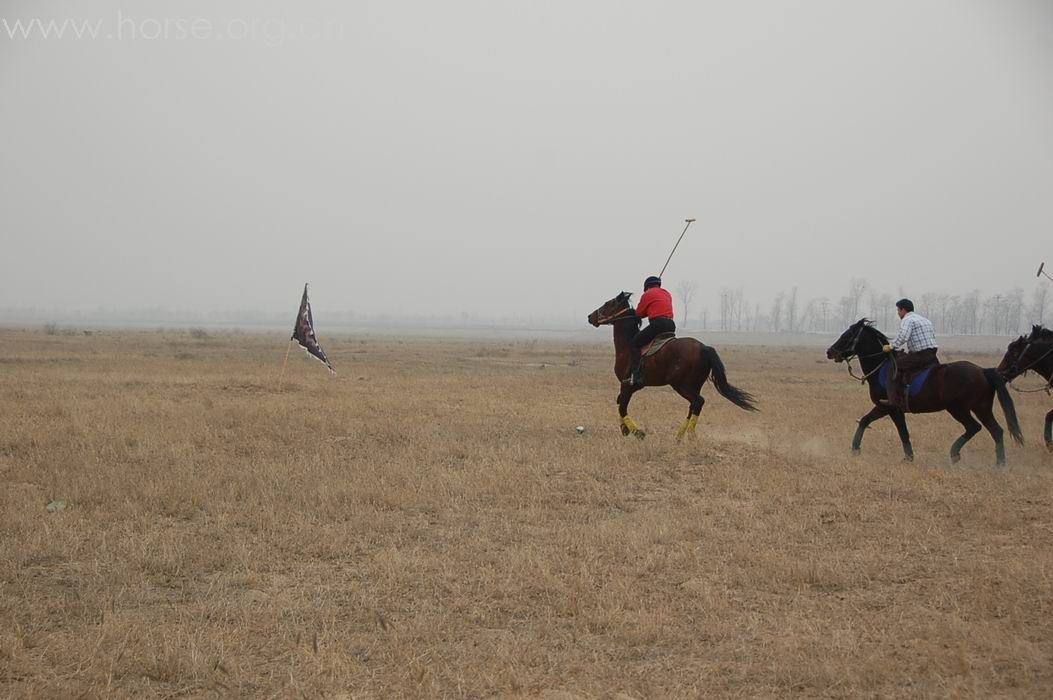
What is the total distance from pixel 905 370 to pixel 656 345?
153 inches

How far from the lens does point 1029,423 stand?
16891 millimetres

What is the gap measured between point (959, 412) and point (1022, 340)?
8.60 feet

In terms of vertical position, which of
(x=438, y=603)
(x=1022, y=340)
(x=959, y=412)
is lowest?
(x=438, y=603)

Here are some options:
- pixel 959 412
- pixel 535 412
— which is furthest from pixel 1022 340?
pixel 535 412

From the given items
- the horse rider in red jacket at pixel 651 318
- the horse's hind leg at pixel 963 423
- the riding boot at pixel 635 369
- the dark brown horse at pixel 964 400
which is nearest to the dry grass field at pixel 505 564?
the dark brown horse at pixel 964 400

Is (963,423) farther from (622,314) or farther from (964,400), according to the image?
(622,314)

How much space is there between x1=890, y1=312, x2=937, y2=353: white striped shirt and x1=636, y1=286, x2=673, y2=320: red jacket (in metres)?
3.61

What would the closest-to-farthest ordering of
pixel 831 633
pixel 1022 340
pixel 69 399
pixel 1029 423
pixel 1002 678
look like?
pixel 1002 678 < pixel 831 633 < pixel 1022 340 < pixel 69 399 < pixel 1029 423

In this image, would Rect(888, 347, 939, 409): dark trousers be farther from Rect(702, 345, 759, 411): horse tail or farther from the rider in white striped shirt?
Rect(702, 345, 759, 411): horse tail

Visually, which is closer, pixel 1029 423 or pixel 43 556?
pixel 43 556

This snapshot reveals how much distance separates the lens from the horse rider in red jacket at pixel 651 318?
1283 cm

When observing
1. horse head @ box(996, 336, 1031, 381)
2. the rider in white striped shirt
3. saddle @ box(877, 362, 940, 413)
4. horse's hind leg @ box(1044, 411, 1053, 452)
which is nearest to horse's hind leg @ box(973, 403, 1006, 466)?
saddle @ box(877, 362, 940, 413)

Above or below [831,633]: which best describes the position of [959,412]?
above

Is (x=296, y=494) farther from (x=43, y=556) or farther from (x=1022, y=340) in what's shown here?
(x=1022, y=340)
